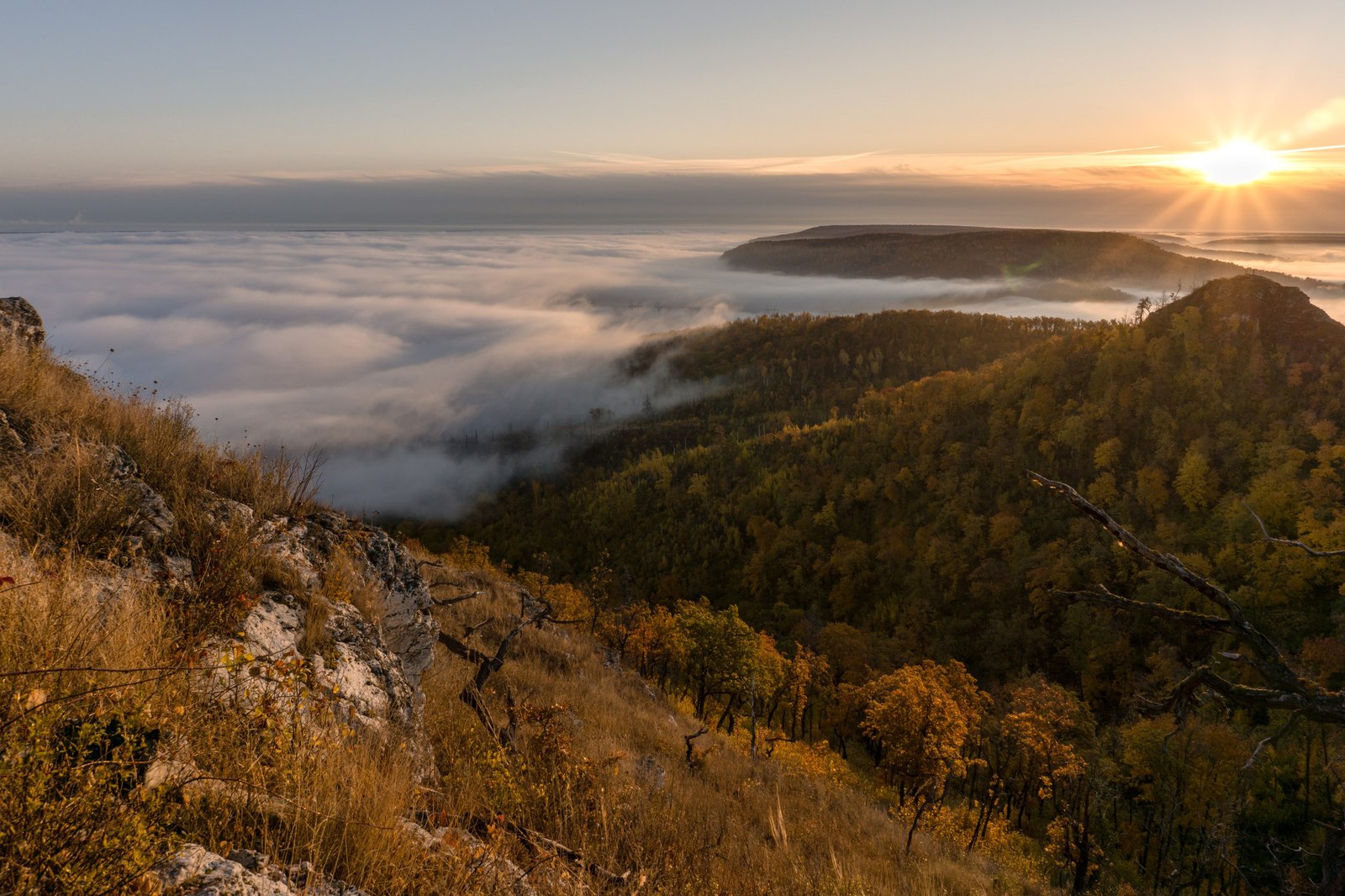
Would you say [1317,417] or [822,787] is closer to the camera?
[822,787]

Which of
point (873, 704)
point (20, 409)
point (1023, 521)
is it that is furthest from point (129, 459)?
point (1023, 521)

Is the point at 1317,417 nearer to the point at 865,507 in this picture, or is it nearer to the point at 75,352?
the point at 865,507

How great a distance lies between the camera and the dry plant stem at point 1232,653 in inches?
118

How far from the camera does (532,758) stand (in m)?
6.20

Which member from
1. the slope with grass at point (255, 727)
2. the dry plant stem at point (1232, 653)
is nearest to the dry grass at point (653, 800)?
the slope with grass at point (255, 727)

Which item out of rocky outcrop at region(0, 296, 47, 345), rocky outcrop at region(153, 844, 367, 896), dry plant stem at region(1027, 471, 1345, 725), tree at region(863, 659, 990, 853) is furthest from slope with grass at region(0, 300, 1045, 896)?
tree at region(863, 659, 990, 853)

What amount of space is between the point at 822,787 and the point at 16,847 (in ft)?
50.1

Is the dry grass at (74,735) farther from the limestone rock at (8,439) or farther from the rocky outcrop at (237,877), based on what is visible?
the limestone rock at (8,439)

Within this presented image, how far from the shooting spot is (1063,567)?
8656cm

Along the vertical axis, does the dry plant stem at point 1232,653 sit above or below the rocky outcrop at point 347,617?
above

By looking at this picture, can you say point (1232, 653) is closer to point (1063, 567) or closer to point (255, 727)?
point (255, 727)

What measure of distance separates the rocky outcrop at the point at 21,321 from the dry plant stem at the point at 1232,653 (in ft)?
43.2

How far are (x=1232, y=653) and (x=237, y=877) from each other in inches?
175

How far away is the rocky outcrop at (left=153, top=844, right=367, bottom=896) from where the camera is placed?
2805mm
